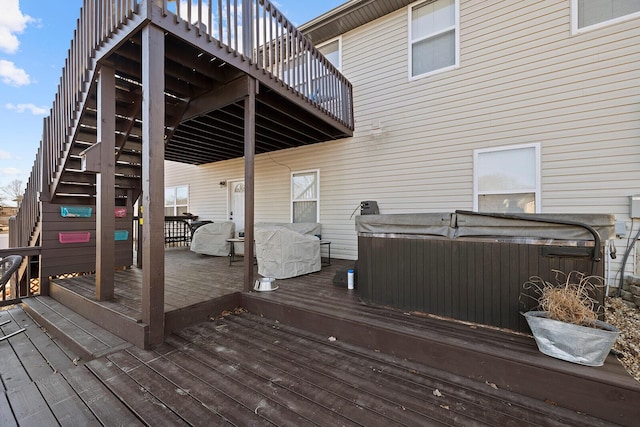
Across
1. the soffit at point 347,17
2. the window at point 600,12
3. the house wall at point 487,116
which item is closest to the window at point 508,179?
the house wall at point 487,116

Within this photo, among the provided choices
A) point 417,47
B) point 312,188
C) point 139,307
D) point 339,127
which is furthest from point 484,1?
point 139,307

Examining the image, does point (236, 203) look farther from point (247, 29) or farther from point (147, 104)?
point (147, 104)

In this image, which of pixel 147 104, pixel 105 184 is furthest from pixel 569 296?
pixel 105 184

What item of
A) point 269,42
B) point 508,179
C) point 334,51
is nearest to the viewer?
point 269,42

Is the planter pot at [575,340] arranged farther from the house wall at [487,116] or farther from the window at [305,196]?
the window at [305,196]

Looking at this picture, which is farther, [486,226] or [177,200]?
[177,200]

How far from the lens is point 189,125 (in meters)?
4.88

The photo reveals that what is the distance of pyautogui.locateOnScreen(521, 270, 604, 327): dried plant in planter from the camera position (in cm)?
172

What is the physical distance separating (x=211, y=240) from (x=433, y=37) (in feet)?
20.0

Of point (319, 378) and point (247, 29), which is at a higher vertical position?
point (247, 29)

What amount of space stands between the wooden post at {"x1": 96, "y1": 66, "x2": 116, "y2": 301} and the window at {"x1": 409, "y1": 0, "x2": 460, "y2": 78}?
458cm

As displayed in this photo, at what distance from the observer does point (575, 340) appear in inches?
66.4

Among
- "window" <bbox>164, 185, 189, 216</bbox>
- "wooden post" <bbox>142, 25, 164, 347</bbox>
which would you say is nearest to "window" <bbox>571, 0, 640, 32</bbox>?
"wooden post" <bbox>142, 25, 164, 347</bbox>

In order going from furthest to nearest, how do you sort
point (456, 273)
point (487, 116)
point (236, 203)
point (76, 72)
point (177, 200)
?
point (177, 200) < point (236, 203) < point (487, 116) < point (76, 72) < point (456, 273)
